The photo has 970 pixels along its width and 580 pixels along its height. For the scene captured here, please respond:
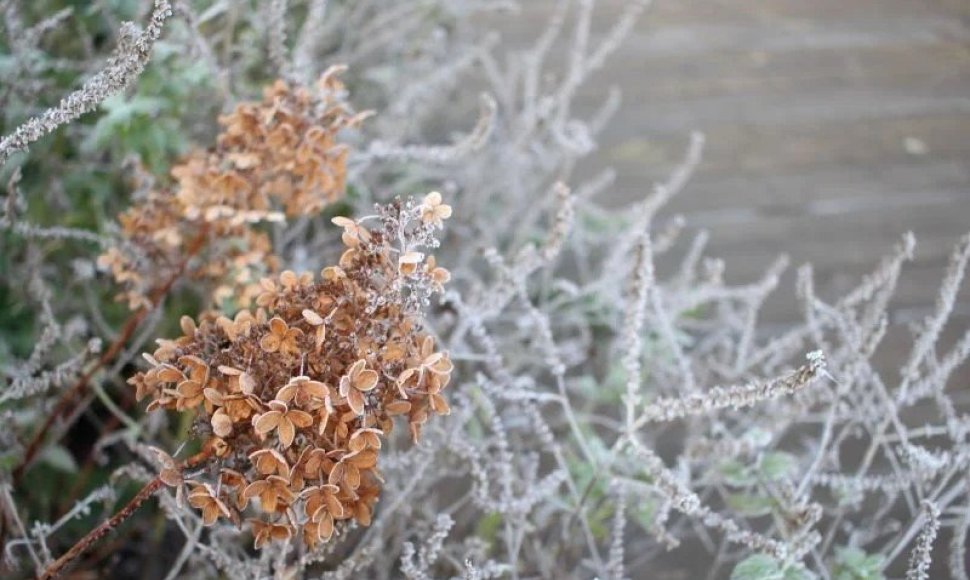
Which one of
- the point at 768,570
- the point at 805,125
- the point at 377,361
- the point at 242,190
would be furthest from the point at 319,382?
the point at 805,125

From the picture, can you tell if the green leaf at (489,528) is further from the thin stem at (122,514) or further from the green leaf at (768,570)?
the thin stem at (122,514)

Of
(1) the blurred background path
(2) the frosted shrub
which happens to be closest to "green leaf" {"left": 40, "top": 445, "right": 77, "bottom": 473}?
(2) the frosted shrub

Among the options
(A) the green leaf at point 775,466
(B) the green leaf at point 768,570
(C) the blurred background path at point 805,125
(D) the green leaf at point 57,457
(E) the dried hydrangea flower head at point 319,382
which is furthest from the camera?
(C) the blurred background path at point 805,125

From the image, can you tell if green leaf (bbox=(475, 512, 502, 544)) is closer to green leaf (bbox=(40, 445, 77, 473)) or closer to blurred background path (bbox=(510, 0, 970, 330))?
green leaf (bbox=(40, 445, 77, 473))

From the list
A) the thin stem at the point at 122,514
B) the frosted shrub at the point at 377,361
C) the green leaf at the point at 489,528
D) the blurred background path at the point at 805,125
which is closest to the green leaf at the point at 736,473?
the frosted shrub at the point at 377,361

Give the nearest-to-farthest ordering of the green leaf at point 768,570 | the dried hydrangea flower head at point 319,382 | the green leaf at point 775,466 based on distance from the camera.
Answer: the dried hydrangea flower head at point 319,382 < the green leaf at point 768,570 < the green leaf at point 775,466

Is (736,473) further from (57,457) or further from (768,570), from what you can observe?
(57,457)

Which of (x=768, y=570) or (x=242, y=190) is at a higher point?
(x=242, y=190)

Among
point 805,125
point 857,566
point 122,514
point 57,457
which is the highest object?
point 122,514
